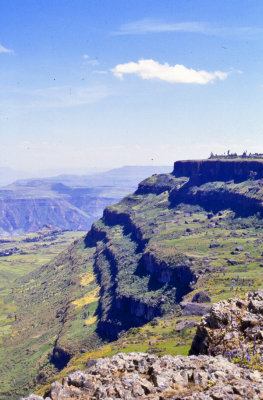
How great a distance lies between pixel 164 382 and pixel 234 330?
13872 mm

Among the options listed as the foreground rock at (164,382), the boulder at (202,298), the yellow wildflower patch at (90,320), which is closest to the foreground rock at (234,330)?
the foreground rock at (164,382)

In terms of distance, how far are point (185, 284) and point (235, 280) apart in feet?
101

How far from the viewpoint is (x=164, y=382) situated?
33531 millimetres

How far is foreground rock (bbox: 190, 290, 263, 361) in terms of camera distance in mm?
39969

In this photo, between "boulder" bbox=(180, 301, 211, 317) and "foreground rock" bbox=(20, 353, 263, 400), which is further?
"boulder" bbox=(180, 301, 211, 317)

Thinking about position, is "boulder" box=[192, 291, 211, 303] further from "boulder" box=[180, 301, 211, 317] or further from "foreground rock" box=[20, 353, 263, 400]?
"foreground rock" box=[20, 353, 263, 400]

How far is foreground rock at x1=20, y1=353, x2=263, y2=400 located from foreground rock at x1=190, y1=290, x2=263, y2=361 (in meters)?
4.13

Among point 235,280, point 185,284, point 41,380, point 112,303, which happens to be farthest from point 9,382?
point 235,280

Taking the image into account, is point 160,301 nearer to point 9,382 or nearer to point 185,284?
point 185,284

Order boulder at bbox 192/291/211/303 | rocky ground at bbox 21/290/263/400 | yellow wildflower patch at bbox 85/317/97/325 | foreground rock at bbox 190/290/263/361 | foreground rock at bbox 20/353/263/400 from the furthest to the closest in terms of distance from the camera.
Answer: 1. yellow wildflower patch at bbox 85/317/97/325
2. boulder at bbox 192/291/211/303
3. foreground rock at bbox 190/290/263/361
4. rocky ground at bbox 21/290/263/400
5. foreground rock at bbox 20/353/263/400

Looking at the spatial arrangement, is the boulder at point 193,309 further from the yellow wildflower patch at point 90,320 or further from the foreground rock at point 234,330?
the yellow wildflower patch at point 90,320

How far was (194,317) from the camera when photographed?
113 metres

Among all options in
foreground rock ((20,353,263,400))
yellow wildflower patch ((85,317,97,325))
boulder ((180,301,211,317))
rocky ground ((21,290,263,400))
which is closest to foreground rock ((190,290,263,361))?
rocky ground ((21,290,263,400))

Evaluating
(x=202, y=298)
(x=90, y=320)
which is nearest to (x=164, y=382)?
(x=202, y=298)
